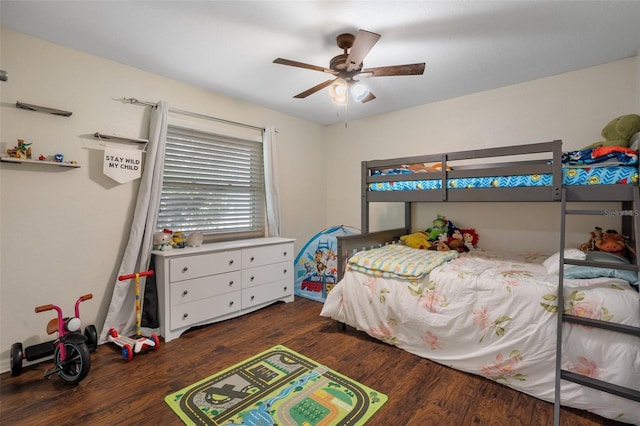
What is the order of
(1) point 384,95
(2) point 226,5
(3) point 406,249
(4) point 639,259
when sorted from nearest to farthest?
1. (4) point 639,259
2. (2) point 226,5
3. (3) point 406,249
4. (1) point 384,95

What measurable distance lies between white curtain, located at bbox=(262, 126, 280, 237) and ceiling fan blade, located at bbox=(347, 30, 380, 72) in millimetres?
1655

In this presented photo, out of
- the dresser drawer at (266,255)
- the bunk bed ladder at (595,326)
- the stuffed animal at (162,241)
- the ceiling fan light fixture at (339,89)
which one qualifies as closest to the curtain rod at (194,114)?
the stuffed animal at (162,241)

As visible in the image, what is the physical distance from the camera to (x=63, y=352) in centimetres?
185

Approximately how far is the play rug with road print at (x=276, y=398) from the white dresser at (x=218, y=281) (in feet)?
2.57

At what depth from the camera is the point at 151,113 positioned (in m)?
2.65

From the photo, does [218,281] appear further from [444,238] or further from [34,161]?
[444,238]

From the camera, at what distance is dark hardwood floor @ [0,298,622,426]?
5.08 ft

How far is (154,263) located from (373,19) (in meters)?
2.63

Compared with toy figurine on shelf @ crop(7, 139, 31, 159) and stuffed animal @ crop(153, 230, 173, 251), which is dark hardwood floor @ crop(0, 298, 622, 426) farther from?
toy figurine on shelf @ crop(7, 139, 31, 159)

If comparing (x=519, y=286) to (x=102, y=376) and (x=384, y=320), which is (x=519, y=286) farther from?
(x=102, y=376)

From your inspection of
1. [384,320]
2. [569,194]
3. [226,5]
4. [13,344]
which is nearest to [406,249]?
[384,320]

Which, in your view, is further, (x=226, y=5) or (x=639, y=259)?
(x=226, y=5)

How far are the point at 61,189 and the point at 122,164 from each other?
45cm

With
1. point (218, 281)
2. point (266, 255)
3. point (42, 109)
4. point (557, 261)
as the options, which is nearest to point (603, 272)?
point (557, 261)
